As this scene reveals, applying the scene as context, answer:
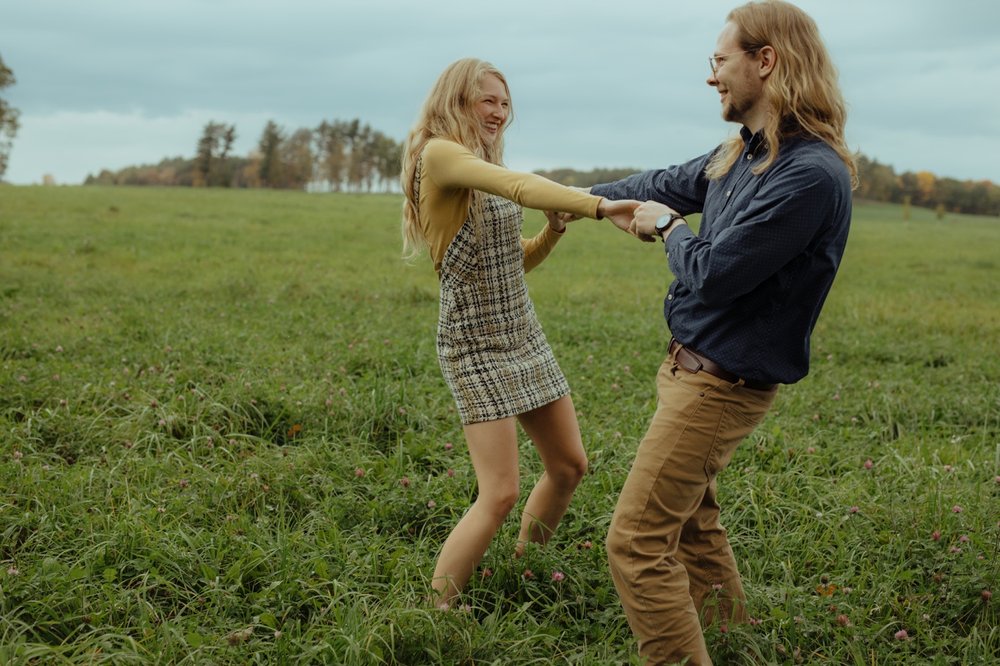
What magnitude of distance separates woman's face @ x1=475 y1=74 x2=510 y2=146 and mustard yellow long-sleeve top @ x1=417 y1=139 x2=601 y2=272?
28cm

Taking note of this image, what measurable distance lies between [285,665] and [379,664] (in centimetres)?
35

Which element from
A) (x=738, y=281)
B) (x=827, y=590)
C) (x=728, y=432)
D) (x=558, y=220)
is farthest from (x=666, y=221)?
(x=827, y=590)

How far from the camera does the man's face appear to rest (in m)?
2.97

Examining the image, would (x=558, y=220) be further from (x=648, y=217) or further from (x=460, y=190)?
(x=648, y=217)

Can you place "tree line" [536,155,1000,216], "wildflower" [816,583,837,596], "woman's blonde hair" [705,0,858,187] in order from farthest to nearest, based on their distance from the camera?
"tree line" [536,155,1000,216]
"wildflower" [816,583,837,596]
"woman's blonde hair" [705,0,858,187]

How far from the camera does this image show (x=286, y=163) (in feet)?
262

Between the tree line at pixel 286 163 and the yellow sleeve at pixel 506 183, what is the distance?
241ft

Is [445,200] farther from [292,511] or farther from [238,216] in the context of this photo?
[238,216]

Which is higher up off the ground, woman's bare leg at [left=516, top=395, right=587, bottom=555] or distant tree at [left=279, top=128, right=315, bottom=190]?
distant tree at [left=279, top=128, right=315, bottom=190]

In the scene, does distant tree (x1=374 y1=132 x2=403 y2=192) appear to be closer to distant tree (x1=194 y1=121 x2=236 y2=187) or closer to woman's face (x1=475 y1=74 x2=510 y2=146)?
distant tree (x1=194 y1=121 x2=236 y2=187)

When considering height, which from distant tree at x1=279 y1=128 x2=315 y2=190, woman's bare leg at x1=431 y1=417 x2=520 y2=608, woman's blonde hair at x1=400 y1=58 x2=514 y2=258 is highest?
distant tree at x1=279 y1=128 x2=315 y2=190

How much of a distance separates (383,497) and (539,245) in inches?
61.6

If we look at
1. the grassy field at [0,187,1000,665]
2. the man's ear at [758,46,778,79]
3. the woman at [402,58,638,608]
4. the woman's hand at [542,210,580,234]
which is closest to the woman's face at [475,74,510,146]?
the woman at [402,58,638,608]

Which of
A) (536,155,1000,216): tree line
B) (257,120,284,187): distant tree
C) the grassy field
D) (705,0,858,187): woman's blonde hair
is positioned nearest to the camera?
(705,0,858,187): woman's blonde hair
